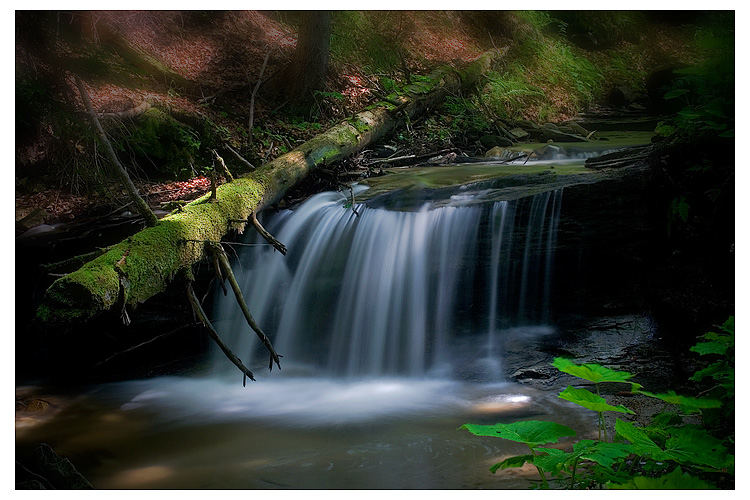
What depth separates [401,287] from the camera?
3.06m

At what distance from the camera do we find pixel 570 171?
338cm

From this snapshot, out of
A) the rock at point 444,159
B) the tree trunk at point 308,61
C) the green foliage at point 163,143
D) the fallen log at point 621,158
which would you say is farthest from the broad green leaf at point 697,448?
the green foliage at point 163,143

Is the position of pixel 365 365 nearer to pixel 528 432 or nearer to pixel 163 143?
pixel 528 432

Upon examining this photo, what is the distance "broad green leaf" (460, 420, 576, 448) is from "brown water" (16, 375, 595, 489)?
24 cm

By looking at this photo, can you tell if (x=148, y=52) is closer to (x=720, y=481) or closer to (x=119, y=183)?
(x=119, y=183)

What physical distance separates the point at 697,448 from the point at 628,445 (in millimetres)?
189

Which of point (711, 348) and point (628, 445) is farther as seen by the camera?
point (711, 348)

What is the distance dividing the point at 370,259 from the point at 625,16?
1.67 metres

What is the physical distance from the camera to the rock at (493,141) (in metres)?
3.90

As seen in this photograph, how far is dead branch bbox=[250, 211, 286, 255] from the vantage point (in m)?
2.74

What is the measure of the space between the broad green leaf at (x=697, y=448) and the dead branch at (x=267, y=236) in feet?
5.64

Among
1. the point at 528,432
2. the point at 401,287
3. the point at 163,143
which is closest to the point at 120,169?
the point at 163,143

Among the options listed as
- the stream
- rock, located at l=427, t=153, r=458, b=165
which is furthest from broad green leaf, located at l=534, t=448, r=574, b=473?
rock, located at l=427, t=153, r=458, b=165
